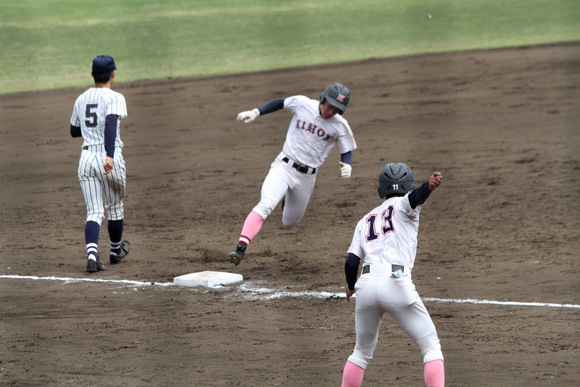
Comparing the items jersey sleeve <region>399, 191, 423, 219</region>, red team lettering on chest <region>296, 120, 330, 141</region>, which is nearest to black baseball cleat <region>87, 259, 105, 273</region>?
red team lettering on chest <region>296, 120, 330, 141</region>

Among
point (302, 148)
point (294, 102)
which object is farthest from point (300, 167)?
point (294, 102)

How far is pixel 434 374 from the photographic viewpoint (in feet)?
14.6

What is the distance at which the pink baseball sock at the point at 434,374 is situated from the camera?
4.46 m

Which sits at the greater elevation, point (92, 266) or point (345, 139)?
point (345, 139)

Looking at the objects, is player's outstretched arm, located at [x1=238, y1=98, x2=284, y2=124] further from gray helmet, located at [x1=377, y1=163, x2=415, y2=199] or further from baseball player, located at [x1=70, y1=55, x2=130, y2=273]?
gray helmet, located at [x1=377, y1=163, x2=415, y2=199]

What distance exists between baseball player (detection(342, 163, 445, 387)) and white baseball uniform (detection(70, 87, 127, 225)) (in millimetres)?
3044

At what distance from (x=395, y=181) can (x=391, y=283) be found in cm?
56

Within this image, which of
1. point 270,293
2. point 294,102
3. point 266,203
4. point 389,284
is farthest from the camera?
point 294,102

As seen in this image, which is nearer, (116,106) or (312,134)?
(116,106)

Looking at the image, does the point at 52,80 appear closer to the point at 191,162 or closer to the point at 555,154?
the point at 191,162

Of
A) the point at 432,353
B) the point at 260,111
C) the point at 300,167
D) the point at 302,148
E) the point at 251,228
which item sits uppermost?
the point at 260,111

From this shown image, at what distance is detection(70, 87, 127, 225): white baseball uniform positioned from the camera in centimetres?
727

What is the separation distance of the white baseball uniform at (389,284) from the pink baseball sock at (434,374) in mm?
27

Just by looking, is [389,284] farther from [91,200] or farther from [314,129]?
[91,200]
